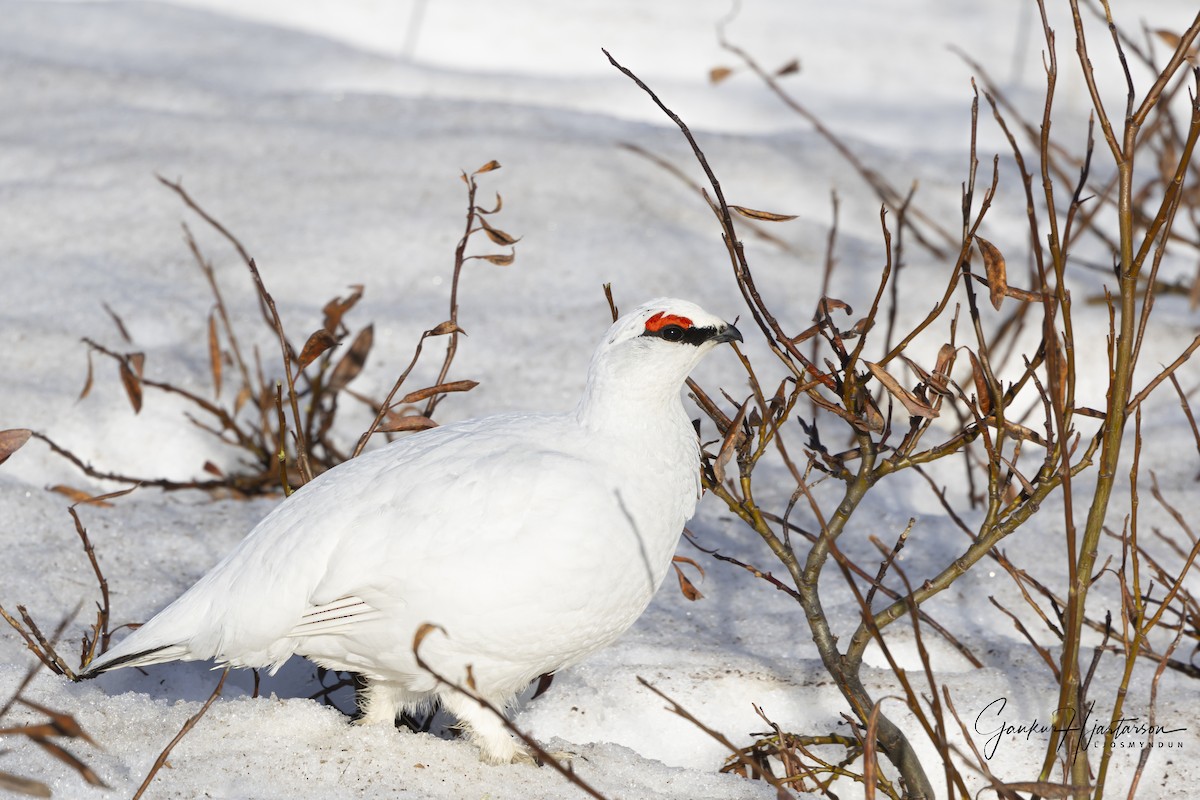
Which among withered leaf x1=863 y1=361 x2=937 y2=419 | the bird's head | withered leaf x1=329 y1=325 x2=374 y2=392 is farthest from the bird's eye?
withered leaf x1=329 y1=325 x2=374 y2=392

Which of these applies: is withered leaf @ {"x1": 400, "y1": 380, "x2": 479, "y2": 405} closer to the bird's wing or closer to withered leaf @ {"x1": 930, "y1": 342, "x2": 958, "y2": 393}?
the bird's wing

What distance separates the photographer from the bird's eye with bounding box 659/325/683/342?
1.95 metres

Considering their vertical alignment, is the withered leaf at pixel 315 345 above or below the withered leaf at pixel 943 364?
below

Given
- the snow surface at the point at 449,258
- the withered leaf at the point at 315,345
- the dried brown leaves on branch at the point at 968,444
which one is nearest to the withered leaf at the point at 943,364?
the dried brown leaves on branch at the point at 968,444

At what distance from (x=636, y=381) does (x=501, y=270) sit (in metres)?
2.26

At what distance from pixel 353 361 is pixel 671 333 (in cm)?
127

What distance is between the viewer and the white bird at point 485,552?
72.9 inches

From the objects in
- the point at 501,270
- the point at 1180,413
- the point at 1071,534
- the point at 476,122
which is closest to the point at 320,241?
the point at 501,270

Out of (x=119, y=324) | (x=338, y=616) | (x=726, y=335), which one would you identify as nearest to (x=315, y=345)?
(x=338, y=616)

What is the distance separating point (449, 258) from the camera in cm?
420

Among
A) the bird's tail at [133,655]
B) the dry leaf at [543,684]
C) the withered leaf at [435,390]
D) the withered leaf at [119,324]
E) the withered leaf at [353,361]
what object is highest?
the withered leaf at [435,390]

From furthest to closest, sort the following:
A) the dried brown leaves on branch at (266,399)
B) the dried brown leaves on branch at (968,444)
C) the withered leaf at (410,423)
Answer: the dried brown leaves on branch at (266,399) < the withered leaf at (410,423) < the dried brown leaves on branch at (968,444)

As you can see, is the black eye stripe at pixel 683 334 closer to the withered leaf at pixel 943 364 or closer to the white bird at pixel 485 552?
the white bird at pixel 485 552

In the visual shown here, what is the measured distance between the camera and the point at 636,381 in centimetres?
200
